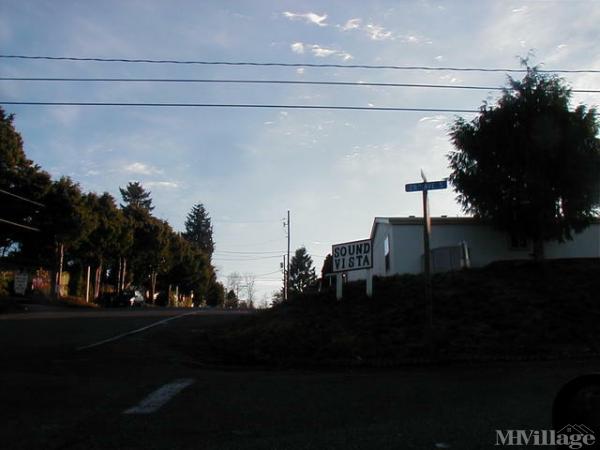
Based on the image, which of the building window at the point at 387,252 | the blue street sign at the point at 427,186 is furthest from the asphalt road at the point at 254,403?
the building window at the point at 387,252

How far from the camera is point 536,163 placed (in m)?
23.6

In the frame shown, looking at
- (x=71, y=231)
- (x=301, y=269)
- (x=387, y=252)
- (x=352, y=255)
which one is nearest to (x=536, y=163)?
(x=387, y=252)

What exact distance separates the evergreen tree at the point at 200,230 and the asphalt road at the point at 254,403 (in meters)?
102

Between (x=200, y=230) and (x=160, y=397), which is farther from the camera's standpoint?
(x=200, y=230)

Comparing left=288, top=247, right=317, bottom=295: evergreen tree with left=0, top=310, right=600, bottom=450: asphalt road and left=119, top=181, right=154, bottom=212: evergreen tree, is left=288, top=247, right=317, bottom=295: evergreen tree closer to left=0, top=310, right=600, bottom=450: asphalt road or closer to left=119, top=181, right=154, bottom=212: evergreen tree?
left=119, top=181, right=154, bottom=212: evergreen tree

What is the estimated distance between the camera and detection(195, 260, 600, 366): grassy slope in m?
12.9

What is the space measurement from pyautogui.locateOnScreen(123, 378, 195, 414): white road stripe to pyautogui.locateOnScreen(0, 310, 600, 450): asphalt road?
0.05ft

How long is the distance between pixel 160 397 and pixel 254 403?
1.40m

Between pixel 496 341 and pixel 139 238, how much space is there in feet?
156

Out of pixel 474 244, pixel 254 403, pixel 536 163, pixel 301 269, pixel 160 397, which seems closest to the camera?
pixel 254 403

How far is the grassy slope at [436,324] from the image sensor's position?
12922 millimetres

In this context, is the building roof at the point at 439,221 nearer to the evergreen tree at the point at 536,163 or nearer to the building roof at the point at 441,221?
the building roof at the point at 441,221

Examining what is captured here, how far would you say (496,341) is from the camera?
13438 millimetres

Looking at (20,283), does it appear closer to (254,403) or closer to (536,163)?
(536,163)
